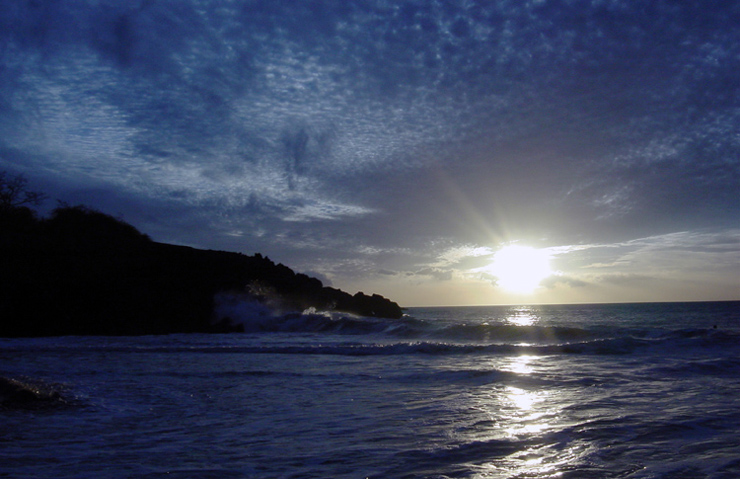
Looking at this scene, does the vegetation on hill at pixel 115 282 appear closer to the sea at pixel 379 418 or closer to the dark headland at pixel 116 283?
the dark headland at pixel 116 283

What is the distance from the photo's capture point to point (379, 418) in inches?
249

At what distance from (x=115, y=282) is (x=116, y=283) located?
0.11 m

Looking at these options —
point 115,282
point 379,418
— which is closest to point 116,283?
point 115,282

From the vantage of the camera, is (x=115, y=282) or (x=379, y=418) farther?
(x=115, y=282)

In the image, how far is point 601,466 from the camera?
424 cm

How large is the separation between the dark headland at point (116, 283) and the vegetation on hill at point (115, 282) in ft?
0.18

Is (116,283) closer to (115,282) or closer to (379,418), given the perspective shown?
(115,282)

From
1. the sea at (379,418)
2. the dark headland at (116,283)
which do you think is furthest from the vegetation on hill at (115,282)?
the sea at (379,418)

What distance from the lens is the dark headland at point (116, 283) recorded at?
1100 inches

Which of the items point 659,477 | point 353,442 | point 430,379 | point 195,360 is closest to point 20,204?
point 195,360

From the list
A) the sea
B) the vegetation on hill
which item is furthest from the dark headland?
the sea

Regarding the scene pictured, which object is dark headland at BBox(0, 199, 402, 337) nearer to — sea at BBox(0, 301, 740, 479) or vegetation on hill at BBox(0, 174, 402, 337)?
vegetation on hill at BBox(0, 174, 402, 337)

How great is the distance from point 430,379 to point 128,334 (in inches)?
892

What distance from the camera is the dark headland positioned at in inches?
1100
